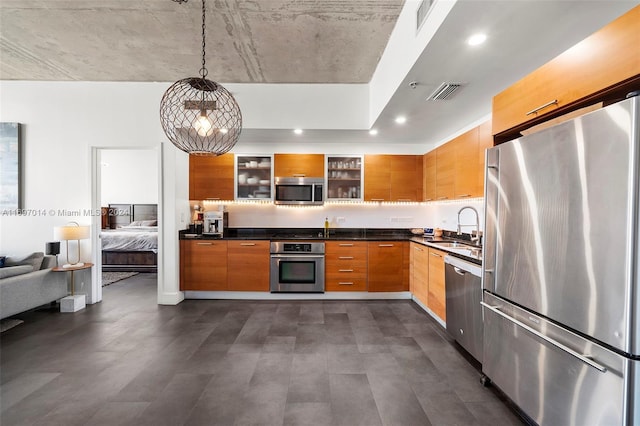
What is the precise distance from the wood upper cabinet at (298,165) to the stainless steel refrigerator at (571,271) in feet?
9.20

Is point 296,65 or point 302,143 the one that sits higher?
point 296,65

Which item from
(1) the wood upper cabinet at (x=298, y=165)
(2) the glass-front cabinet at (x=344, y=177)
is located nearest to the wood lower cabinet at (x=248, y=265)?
(1) the wood upper cabinet at (x=298, y=165)

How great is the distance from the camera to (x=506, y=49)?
1853 mm

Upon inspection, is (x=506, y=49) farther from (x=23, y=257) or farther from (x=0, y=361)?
(x=23, y=257)

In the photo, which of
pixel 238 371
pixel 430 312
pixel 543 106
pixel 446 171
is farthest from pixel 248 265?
pixel 543 106

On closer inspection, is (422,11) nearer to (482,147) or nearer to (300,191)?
(482,147)

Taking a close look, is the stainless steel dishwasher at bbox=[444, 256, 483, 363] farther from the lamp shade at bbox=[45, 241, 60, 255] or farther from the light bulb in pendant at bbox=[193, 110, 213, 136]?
the lamp shade at bbox=[45, 241, 60, 255]

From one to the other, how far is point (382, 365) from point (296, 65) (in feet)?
10.8

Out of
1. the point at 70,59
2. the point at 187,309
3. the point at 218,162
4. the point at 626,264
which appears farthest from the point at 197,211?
the point at 626,264

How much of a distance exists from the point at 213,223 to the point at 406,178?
10.5ft

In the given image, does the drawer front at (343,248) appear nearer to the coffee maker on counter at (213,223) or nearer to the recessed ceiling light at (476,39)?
the coffee maker on counter at (213,223)

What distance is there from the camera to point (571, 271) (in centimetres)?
133

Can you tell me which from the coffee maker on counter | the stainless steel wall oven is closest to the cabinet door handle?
the stainless steel wall oven

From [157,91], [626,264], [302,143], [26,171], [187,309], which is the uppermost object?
[157,91]
